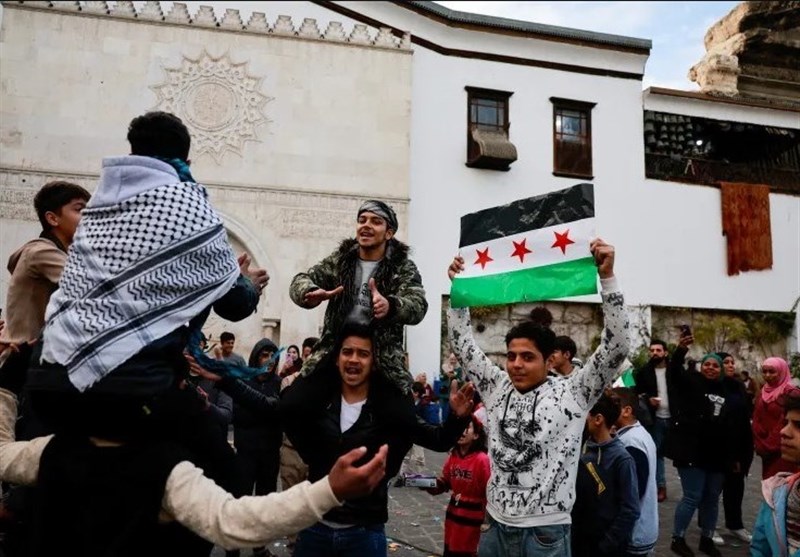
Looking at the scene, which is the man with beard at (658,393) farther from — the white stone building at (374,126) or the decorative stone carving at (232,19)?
the decorative stone carving at (232,19)

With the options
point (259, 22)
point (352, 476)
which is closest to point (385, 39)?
point (259, 22)

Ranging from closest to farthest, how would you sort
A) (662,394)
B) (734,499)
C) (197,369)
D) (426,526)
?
(197,369) → (426,526) → (734,499) → (662,394)

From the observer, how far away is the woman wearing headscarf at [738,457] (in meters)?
6.22

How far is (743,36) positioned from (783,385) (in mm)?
19516

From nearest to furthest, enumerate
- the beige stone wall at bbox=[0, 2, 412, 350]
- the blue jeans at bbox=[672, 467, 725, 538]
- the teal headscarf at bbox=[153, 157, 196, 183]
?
1. the teal headscarf at bbox=[153, 157, 196, 183]
2. the blue jeans at bbox=[672, 467, 725, 538]
3. the beige stone wall at bbox=[0, 2, 412, 350]

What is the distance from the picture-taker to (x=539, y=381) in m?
3.22

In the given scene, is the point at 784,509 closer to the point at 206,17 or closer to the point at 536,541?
the point at 536,541

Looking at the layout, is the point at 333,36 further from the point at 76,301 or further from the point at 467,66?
the point at 76,301

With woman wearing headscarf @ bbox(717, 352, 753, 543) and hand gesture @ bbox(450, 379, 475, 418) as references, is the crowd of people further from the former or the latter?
woman wearing headscarf @ bbox(717, 352, 753, 543)

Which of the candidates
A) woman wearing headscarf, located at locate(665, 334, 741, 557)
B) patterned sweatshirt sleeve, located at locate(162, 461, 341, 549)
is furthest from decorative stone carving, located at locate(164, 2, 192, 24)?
patterned sweatshirt sleeve, located at locate(162, 461, 341, 549)

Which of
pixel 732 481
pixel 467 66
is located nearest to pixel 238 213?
pixel 467 66

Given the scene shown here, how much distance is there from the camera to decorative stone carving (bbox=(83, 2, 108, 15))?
45.8 ft

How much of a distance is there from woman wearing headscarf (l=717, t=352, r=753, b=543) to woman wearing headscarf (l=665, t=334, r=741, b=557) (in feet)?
0.16

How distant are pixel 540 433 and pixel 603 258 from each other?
0.93 m
